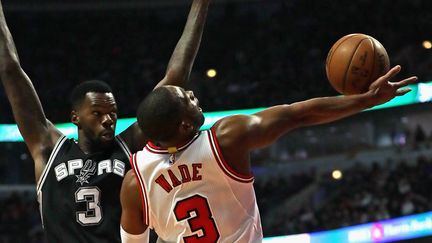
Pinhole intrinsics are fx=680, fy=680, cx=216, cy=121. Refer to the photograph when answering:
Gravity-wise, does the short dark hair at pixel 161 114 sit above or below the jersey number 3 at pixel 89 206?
above

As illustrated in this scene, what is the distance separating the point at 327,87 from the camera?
14852 millimetres

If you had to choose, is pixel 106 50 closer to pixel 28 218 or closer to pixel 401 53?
pixel 28 218

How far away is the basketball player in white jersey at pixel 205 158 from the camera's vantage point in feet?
8.59

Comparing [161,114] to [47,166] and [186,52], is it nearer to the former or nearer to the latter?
[47,166]

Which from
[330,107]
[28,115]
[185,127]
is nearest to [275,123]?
[330,107]

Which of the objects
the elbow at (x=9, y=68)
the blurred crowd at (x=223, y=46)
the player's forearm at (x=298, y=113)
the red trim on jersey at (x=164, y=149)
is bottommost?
the blurred crowd at (x=223, y=46)

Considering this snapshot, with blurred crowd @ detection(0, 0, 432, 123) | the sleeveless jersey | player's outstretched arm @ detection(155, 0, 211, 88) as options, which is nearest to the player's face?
the sleeveless jersey

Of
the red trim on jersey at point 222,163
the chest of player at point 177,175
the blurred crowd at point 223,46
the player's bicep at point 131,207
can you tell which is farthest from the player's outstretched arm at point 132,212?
the blurred crowd at point 223,46

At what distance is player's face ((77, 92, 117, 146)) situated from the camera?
3289 mm

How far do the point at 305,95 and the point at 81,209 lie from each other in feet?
39.2

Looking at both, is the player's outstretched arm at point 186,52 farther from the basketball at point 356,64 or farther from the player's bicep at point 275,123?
the player's bicep at point 275,123

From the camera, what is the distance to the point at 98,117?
3.30 meters

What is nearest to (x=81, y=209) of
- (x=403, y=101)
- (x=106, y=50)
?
(x=403, y=101)

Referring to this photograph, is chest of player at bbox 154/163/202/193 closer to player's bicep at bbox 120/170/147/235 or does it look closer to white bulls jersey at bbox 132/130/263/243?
white bulls jersey at bbox 132/130/263/243
